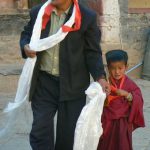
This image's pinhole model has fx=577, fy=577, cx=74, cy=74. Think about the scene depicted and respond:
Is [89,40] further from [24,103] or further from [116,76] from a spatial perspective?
[24,103]

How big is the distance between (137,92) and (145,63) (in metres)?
4.87

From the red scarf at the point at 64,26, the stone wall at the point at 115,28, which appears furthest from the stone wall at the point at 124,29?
the red scarf at the point at 64,26

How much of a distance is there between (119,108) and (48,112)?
22.8 inches

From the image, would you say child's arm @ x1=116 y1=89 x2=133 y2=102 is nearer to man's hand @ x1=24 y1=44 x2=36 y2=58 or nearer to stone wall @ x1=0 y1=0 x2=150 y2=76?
man's hand @ x1=24 y1=44 x2=36 y2=58

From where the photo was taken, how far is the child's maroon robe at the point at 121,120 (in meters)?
4.54

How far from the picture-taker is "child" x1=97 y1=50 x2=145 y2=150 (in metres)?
4.51

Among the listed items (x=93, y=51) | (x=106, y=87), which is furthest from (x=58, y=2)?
(x=106, y=87)

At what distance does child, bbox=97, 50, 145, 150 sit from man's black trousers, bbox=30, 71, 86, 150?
28 centimetres

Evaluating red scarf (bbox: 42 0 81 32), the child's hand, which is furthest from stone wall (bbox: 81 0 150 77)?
the child's hand

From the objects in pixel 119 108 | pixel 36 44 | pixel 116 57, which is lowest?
pixel 119 108

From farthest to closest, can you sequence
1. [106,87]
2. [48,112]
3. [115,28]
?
[115,28], [48,112], [106,87]

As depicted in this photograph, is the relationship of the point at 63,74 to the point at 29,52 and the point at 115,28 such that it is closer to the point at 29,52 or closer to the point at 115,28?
the point at 29,52

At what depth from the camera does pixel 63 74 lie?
4.58 meters

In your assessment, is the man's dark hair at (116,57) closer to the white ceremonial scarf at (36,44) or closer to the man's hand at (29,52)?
the white ceremonial scarf at (36,44)
